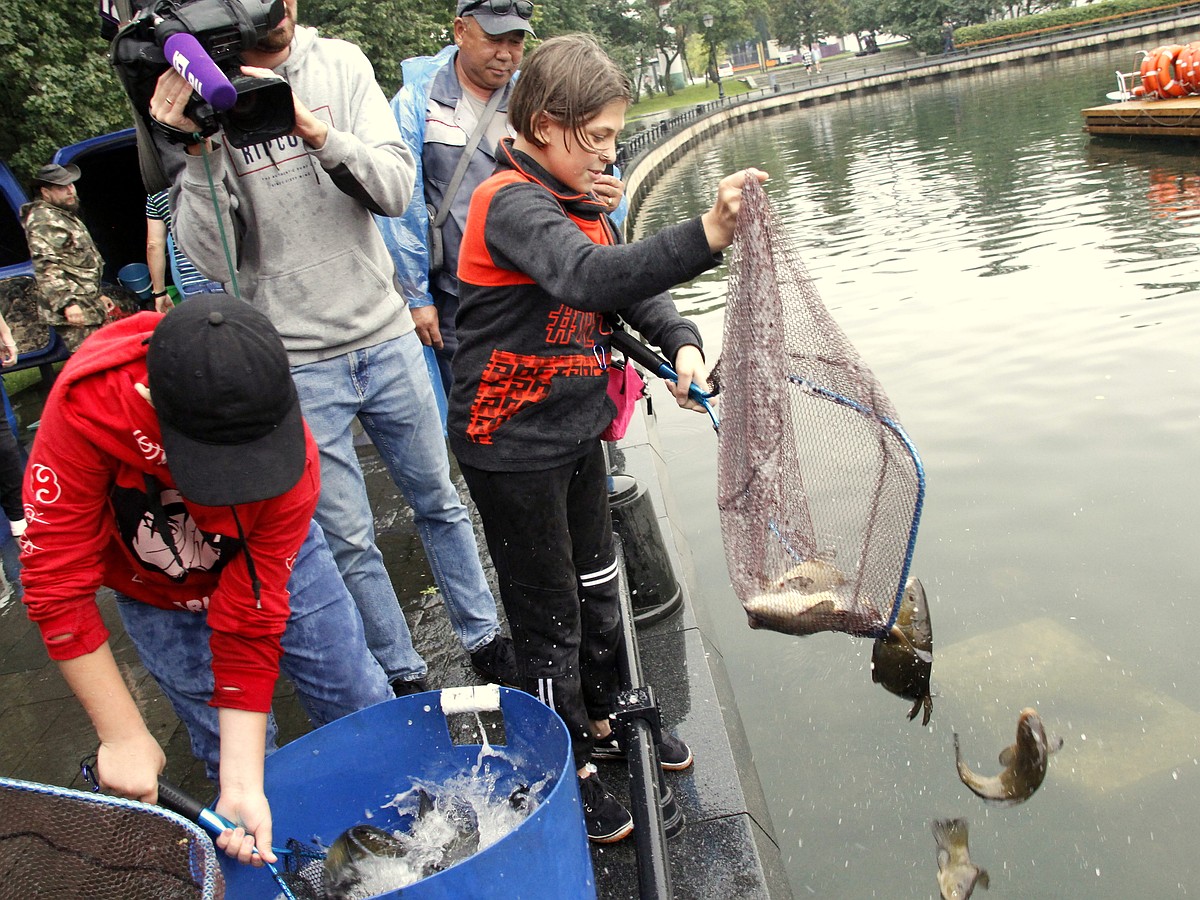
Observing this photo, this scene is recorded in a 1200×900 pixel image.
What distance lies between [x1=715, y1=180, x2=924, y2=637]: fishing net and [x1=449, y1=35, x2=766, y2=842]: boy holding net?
190 mm

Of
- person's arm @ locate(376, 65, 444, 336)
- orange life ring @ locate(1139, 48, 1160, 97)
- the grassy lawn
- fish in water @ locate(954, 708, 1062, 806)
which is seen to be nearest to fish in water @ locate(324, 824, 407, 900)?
person's arm @ locate(376, 65, 444, 336)

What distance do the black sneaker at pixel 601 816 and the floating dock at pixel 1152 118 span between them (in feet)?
62.5

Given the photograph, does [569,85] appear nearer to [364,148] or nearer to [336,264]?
[364,148]

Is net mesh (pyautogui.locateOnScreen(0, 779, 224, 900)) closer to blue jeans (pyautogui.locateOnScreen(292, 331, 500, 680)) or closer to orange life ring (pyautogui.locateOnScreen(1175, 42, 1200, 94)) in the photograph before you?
blue jeans (pyautogui.locateOnScreen(292, 331, 500, 680))

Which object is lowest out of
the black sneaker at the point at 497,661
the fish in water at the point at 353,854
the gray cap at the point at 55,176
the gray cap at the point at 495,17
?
the black sneaker at the point at 497,661

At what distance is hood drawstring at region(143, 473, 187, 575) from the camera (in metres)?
2.19

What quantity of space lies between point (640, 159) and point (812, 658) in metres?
24.9

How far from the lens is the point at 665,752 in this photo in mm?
3254

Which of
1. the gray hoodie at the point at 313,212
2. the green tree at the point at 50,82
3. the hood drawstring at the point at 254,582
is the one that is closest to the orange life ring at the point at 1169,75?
the green tree at the point at 50,82

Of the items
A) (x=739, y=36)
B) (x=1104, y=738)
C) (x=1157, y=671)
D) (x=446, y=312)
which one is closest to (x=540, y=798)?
(x=446, y=312)

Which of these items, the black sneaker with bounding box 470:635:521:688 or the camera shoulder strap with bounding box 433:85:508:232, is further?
the camera shoulder strap with bounding box 433:85:508:232

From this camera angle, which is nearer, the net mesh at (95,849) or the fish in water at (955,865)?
the net mesh at (95,849)

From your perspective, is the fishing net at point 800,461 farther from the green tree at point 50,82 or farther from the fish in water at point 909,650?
the green tree at point 50,82

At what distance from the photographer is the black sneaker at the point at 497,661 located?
12.3 feet
